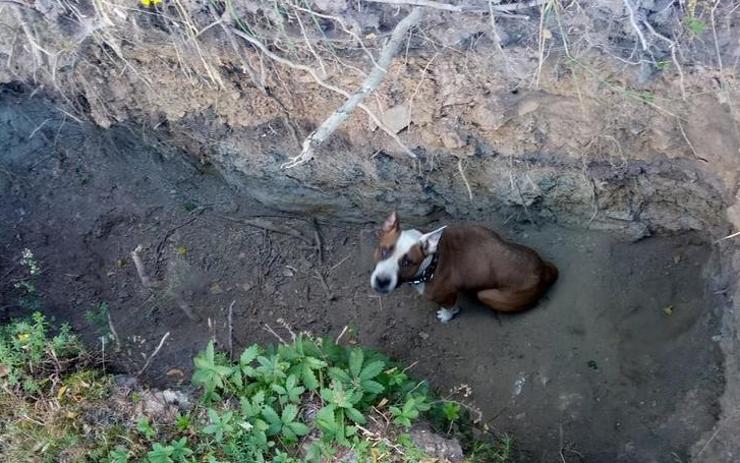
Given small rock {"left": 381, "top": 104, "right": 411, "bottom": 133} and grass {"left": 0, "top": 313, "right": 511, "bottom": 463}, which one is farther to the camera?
small rock {"left": 381, "top": 104, "right": 411, "bottom": 133}

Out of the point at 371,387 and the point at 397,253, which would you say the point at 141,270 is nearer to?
the point at 397,253

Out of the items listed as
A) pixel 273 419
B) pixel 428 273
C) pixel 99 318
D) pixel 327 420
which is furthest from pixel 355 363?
pixel 99 318

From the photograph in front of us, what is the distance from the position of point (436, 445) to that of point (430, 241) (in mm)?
1676

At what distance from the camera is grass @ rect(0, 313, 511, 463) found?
13.1 feet

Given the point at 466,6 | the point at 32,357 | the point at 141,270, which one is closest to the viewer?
the point at 32,357

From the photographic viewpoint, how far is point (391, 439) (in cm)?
405

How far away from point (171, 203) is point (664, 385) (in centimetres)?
420

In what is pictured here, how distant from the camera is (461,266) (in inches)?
222

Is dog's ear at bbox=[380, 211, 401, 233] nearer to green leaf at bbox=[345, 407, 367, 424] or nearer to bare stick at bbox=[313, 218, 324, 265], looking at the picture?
bare stick at bbox=[313, 218, 324, 265]

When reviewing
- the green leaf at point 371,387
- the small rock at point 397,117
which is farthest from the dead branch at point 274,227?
the green leaf at point 371,387

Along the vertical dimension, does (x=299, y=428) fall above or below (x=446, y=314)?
above

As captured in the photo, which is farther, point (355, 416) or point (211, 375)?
point (211, 375)

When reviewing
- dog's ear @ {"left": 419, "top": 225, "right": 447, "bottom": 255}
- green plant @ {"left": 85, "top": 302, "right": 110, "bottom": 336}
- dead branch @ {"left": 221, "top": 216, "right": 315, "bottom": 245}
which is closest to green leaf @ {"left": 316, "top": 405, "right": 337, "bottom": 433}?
dog's ear @ {"left": 419, "top": 225, "right": 447, "bottom": 255}

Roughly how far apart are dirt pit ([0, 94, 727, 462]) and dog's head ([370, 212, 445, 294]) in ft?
2.23
